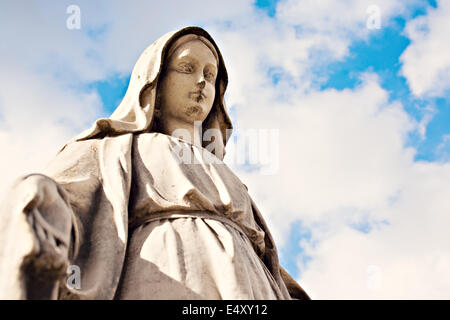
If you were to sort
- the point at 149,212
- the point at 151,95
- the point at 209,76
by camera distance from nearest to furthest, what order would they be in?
the point at 149,212, the point at 151,95, the point at 209,76

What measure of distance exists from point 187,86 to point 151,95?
1.31 ft

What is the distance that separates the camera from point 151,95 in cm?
918

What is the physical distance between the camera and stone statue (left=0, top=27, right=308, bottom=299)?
6.17 meters

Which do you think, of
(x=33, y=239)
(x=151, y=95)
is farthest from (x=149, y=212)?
(x=151, y=95)

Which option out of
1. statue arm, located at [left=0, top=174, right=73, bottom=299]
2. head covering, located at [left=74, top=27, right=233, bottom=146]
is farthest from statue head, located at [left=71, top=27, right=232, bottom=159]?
statue arm, located at [left=0, top=174, right=73, bottom=299]

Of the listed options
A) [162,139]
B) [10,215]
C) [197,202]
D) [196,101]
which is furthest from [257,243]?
[10,215]

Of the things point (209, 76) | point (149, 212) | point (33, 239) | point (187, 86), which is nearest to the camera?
point (33, 239)

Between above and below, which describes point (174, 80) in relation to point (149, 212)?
above

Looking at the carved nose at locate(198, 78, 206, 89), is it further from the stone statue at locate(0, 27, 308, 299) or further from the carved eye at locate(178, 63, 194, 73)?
the carved eye at locate(178, 63, 194, 73)

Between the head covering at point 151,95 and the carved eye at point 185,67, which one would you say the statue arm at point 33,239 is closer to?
the head covering at point 151,95

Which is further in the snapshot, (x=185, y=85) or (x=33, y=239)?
(x=185, y=85)

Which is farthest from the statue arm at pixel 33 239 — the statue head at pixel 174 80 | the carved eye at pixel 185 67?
the carved eye at pixel 185 67

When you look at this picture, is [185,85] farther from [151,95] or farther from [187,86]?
[151,95]
